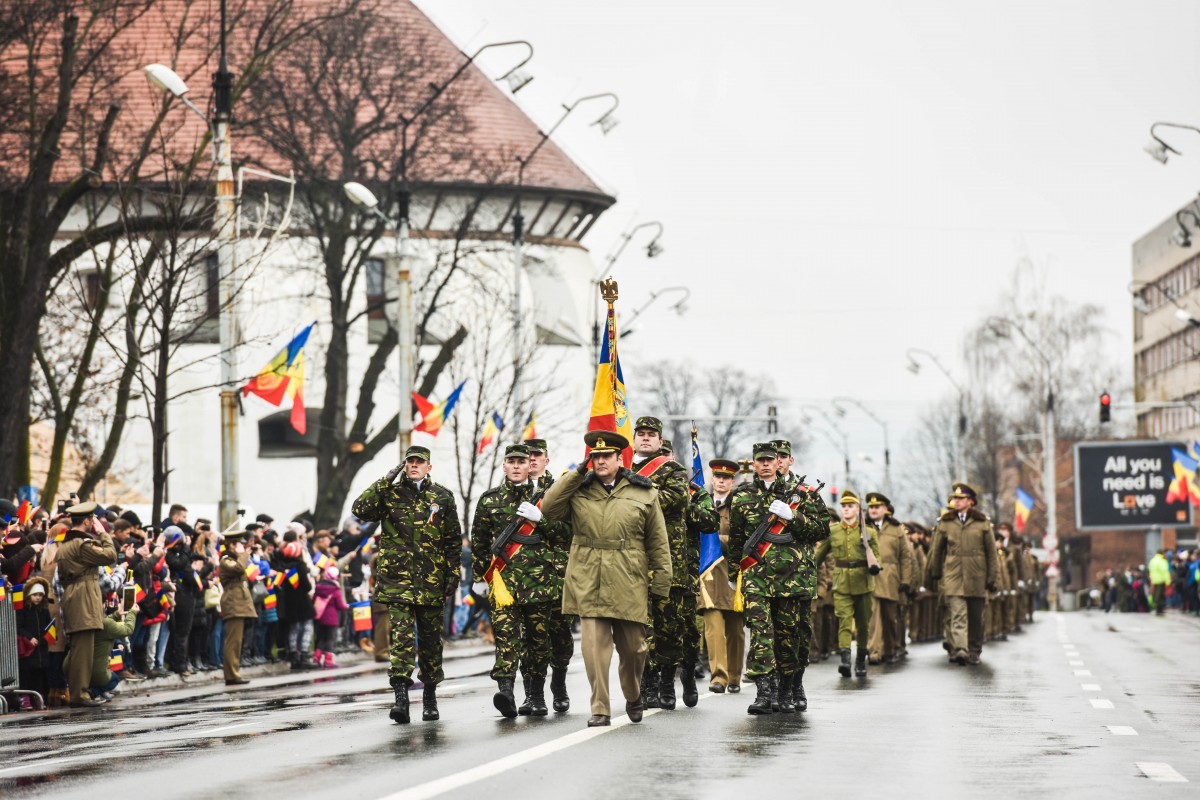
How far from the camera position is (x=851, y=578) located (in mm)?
21000

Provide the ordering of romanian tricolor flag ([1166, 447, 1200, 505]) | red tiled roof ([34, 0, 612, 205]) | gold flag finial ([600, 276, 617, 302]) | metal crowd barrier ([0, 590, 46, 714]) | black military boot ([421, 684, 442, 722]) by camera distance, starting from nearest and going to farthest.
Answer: black military boot ([421, 684, 442, 722]), gold flag finial ([600, 276, 617, 302]), metal crowd barrier ([0, 590, 46, 714]), red tiled roof ([34, 0, 612, 205]), romanian tricolor flag ([1166, 447, 1200, 505])

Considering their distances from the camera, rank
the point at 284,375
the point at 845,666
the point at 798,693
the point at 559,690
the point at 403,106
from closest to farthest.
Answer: the point at 559,690
the point at 798,693
the point at 845,666
the point at 284,375
the point at 403,106

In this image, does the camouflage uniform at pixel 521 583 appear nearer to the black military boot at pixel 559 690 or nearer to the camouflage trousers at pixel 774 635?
the black military boot at pixel 559 690

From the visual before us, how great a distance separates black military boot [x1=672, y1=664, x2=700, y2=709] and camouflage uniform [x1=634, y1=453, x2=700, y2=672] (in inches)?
5.4

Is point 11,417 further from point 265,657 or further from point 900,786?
point 900,786

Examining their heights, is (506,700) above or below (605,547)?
below

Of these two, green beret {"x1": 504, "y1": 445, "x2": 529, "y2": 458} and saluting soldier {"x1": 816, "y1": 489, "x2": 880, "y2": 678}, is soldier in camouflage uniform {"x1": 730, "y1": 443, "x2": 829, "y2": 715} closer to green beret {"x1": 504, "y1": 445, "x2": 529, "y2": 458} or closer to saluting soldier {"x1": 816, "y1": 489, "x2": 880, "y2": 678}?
green beret {"x1": 504, "y1": 445, "x2": 529, "y2": 458}

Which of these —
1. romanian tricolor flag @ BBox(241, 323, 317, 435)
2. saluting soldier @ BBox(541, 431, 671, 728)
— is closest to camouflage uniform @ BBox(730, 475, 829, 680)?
saluting soldier @ BBox(541, 431, 671, 728)

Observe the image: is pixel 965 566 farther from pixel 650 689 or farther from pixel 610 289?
pixel 610 289

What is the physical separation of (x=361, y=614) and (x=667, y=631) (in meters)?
14.9

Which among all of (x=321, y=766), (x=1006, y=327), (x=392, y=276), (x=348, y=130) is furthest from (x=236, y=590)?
(x=1006, y=327)

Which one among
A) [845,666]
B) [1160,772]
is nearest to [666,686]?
[1160,772]

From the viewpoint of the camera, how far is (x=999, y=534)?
33.3 meters

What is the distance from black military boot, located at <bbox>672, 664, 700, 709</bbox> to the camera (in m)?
15.6
